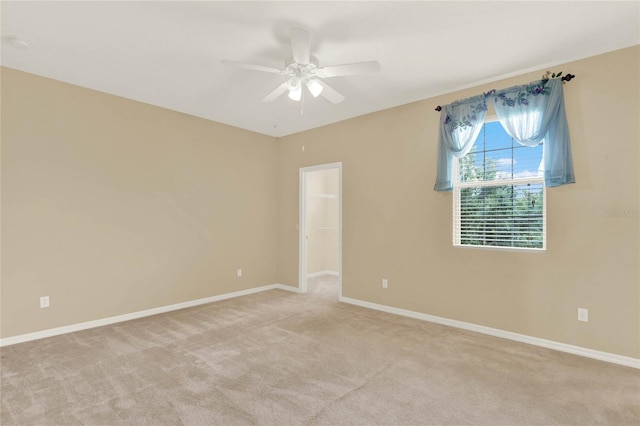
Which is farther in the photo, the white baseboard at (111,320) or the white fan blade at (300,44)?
the white baseboard at (111,320)

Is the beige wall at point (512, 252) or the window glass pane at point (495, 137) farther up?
the window glass pane at point (495, 137)

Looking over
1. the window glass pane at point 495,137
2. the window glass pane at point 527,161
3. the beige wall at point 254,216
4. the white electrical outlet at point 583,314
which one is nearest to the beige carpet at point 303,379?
the white electrical outlet at point 583,314

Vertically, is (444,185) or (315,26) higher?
(315,26)

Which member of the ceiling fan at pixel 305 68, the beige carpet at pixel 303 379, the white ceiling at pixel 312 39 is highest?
the white ceiling at pixel 312 39

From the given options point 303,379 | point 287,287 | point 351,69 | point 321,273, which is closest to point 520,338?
Result: point 303,379

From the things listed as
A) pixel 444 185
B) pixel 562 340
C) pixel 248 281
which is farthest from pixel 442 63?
pixel 248 281

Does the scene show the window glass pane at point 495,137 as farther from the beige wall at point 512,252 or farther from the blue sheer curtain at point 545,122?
the beige wall at point 512,252

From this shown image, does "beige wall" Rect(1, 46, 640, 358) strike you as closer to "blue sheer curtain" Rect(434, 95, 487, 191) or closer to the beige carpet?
"blue sheer curtain" Rect(434, 95, 487, 191)

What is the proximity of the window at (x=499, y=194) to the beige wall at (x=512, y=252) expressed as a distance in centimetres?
13

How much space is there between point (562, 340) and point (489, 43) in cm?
287

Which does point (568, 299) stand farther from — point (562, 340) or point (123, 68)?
point (123, 68)

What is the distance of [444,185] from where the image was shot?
12.5ft

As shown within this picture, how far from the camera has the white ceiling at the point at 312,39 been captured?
92.7 inches

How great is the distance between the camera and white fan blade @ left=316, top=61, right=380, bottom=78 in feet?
8.32
